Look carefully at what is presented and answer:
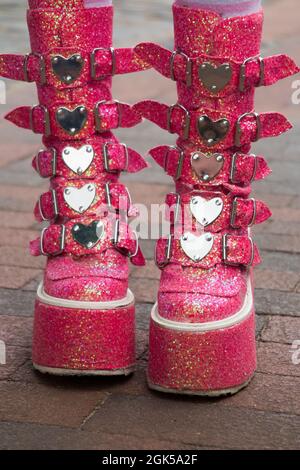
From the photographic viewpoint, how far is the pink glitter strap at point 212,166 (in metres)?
1.79

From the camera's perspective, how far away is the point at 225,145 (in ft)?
5.84

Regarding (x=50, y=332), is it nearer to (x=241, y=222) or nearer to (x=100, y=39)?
(x=241, y=222)

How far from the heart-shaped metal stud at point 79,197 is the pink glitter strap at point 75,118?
0.09 m

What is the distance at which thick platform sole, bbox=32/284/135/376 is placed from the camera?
1.78 meters

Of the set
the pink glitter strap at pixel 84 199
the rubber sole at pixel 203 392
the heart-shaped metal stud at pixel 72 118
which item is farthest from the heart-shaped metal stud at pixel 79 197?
the rubber sole at pixel 203 392

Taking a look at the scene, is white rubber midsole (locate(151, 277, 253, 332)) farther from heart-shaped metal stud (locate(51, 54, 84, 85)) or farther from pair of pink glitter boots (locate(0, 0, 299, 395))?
heart-shaped metal stud (locate(51, 54, 84, 85))

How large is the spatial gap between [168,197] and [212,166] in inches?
4.1

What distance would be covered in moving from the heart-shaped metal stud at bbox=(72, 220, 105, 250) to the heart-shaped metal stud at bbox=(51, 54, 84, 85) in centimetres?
25

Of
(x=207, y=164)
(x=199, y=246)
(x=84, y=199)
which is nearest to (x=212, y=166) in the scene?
(x=207, y=164)

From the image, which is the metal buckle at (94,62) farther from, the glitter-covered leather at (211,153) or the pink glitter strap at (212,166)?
the pink glitter strap at (212,166)

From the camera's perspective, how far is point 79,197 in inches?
73.0

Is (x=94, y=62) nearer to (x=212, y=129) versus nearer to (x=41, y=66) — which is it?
(x=41, y=66)

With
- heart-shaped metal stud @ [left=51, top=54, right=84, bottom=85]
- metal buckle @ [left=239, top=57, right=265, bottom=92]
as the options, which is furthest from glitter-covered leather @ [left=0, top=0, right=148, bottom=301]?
metal buckle @ [left=239, top=57, right=265, bottom=92]

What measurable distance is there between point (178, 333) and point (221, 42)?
489 millimetres
